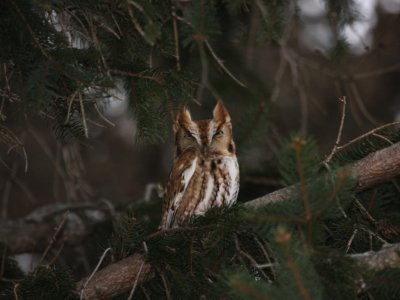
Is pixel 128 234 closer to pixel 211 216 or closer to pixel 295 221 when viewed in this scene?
pixel 211 216

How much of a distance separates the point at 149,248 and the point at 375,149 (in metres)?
1.09

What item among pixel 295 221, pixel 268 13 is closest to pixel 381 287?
pixel 295 221

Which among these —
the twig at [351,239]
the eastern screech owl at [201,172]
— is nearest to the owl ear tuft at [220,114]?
the eastern screech owl at [201,172]

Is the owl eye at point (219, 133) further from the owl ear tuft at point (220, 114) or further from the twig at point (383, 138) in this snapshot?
the twig at point (383, 138)

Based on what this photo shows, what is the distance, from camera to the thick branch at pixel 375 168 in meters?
2.66

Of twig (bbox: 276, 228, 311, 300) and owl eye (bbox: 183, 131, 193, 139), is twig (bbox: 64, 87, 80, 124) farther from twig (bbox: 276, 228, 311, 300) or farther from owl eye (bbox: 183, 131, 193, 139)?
owl eye (bbox: 183, 131, 193, 139)

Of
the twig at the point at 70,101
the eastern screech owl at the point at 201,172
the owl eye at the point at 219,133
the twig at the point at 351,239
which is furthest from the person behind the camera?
the owl eye at the point at 219,133

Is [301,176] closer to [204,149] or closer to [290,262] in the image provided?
[290,262]

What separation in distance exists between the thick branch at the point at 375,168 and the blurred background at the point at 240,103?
1.22 feet

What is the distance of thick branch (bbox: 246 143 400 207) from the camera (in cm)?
266

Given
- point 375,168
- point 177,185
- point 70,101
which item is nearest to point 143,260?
point 70,101

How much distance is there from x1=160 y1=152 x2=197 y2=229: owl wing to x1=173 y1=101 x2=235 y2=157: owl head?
0.27 feet

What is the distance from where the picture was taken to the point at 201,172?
3504mm

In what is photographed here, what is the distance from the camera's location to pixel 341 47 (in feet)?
10.8
